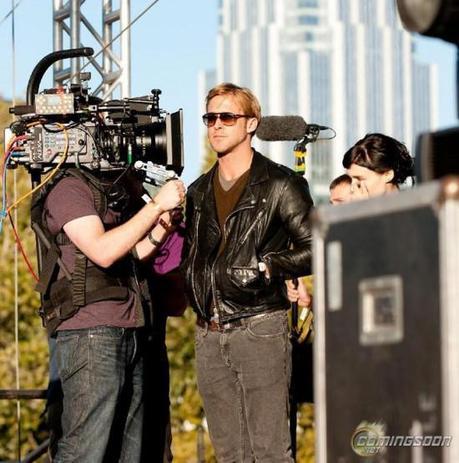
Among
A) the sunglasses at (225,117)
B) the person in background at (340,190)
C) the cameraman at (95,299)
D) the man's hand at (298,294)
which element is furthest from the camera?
the person in background at (340,190)

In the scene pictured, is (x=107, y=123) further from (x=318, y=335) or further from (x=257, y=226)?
(x=318, y=335)

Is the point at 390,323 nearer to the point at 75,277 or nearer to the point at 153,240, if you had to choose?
the point at 75,277

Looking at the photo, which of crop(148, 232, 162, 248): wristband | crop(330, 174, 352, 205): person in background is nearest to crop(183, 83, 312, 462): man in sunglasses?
crop(148, 232, 162, 248): wristband

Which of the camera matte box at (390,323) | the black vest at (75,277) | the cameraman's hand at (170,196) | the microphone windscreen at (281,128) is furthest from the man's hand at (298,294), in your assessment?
the camera matte box at (390,323)

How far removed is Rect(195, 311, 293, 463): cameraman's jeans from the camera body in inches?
27.4

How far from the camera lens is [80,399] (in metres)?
5.24

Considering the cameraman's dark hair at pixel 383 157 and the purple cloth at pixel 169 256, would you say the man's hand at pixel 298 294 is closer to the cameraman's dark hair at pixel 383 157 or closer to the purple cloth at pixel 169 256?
the purple cloth at pixel 169 256

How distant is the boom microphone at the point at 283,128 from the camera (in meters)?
5.83

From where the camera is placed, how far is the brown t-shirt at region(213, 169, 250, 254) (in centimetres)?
549

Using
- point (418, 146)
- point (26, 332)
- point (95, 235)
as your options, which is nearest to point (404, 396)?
point (418, 146)

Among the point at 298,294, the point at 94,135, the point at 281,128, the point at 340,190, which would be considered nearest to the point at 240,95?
the point at 281,128

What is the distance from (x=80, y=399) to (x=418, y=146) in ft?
7.49

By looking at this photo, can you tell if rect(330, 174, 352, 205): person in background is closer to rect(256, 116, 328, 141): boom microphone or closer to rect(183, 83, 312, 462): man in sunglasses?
rect(256, 116, 328, 141): boom microphone

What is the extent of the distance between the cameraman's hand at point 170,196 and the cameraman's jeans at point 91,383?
466 mm
